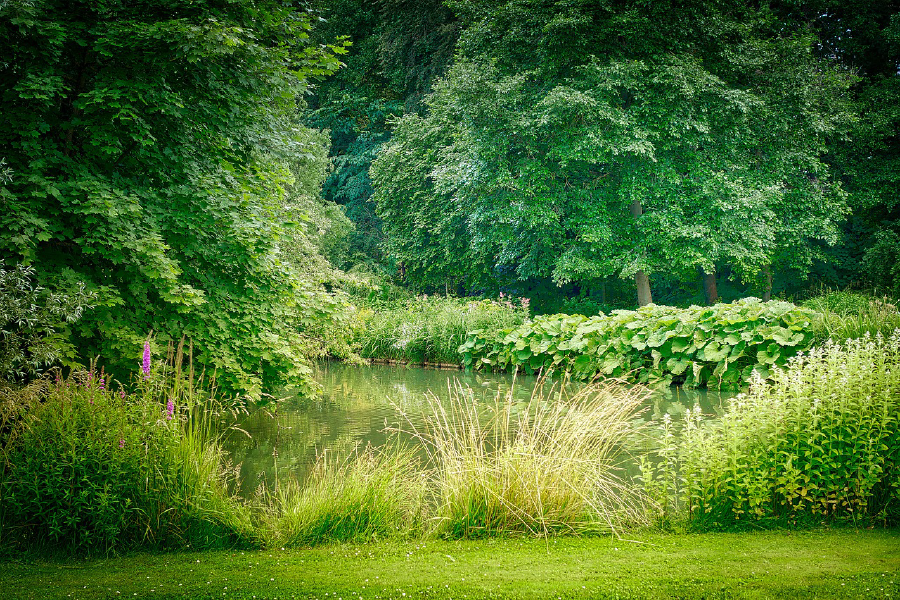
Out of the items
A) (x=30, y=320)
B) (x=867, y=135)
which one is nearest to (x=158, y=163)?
(x=30, y=320)

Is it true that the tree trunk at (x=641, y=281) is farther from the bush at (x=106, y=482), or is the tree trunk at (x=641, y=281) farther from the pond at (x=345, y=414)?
the bush at (x=106, y=482)

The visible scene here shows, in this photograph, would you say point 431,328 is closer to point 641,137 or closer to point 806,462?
point 641,137

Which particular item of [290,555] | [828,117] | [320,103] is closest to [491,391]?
[290,555]

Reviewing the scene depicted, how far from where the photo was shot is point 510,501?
14.8 feet

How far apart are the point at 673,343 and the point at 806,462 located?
24.5ft

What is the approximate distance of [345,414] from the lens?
384 inches

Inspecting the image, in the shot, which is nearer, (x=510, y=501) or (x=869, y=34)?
(x=510, y=501)

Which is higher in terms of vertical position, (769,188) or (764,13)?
(764,13)

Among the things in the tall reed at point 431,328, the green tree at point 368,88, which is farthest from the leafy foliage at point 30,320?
the green tree at point 368,88

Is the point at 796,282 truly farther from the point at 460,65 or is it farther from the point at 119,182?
the point at 119,182

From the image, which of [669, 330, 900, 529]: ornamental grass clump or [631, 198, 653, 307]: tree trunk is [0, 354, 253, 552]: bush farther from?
[631, 198, 653, 307]: tree trunk

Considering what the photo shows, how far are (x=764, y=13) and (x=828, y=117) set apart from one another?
3899mm

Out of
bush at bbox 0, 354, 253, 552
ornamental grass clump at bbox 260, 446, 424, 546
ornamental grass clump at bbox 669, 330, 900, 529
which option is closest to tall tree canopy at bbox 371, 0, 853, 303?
ornamental grass clump at bbox 669, 330, 900, 529

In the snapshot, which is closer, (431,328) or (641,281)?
(431,328)
